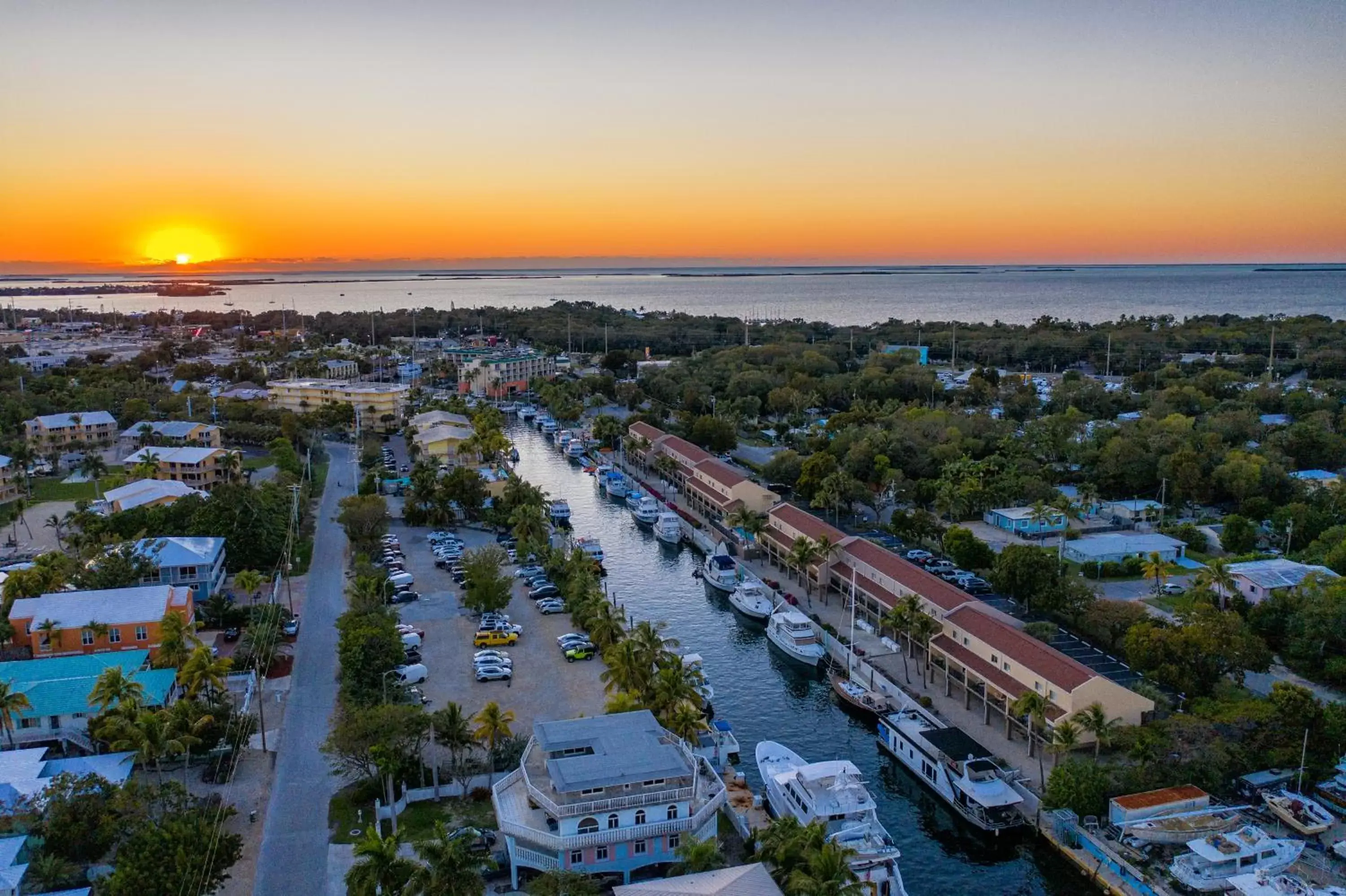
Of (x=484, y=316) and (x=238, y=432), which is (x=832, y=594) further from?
(x=484, y=316)

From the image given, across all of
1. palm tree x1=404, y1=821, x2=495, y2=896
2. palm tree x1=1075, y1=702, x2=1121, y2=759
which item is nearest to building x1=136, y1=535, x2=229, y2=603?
palm tree x1=404, y1=821, x2=495, y2=896

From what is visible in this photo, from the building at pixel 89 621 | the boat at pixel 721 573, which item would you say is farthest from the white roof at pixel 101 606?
the boat at pixel 721 573

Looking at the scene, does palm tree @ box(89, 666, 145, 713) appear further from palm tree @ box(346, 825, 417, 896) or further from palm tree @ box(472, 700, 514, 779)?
palm tree @ box(346, 825, 417, 896)

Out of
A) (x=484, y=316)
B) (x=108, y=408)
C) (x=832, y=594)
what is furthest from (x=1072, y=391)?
(x=484, y=316)

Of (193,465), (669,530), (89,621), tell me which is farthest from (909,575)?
(193,465)

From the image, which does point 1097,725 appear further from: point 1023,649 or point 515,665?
point 515,665
